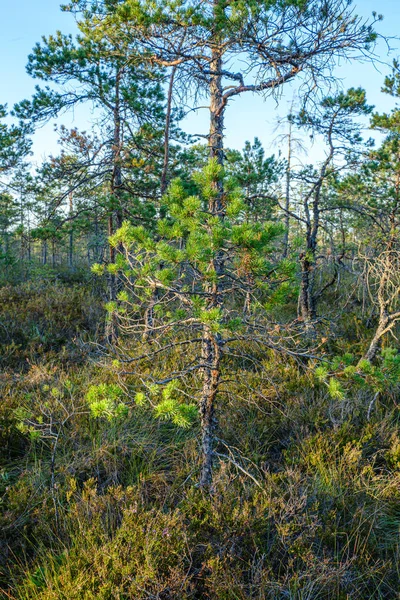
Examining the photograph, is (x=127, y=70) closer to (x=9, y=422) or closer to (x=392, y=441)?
(x=9, y=422)

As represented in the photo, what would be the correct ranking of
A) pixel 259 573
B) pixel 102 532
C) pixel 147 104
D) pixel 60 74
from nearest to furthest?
1. pixel 259 573
2. pixel 102 532
3. pixel 60 74
4. pixel 147 104

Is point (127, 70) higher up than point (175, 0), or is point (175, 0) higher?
point (127, 70)

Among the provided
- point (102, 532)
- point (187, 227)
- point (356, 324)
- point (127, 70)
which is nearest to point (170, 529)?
point (102, 532)

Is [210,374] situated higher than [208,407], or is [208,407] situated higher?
[210,374]

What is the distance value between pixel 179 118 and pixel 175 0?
578 cm

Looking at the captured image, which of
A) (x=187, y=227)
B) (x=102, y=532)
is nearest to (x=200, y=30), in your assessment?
(x=187, y=227)

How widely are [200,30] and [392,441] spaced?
539 cm

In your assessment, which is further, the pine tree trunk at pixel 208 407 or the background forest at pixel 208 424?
the pine tree trunk at pixel 208 407

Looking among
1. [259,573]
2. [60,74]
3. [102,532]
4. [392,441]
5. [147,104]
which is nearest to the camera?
[259,573]

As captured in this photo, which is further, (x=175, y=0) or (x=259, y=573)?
(x=175, y=0)

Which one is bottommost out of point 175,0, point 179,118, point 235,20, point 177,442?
point 177,442

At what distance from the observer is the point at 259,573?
2.46 meters

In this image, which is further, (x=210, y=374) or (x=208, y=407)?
(x=210, y=374)

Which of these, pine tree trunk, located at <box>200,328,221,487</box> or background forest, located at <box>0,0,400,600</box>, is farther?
pine tree trunk, located at <box>200,328,221,487</box>
